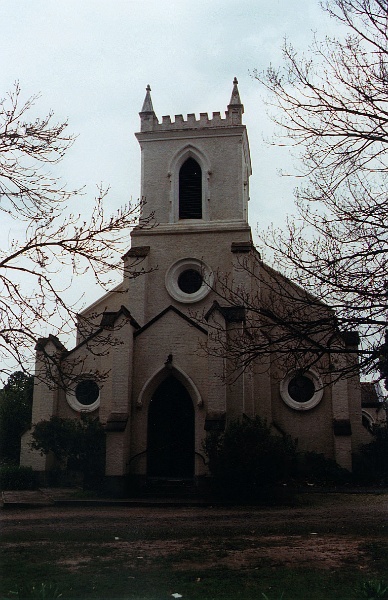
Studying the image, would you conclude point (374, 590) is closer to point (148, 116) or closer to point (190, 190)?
point (190, 190)

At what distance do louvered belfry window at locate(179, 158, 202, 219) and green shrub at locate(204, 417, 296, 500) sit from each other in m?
11.3

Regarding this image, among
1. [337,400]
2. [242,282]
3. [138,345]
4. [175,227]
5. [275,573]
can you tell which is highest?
[175,227]

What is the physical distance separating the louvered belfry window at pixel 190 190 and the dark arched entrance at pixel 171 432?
8.14 m

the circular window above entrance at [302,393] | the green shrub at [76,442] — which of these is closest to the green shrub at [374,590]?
the green shrub at [76,442]

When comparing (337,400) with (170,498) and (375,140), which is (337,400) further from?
(375,140)

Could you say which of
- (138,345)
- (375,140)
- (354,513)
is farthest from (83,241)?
(138,345)

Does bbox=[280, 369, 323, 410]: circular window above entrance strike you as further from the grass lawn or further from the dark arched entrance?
the grass lawn

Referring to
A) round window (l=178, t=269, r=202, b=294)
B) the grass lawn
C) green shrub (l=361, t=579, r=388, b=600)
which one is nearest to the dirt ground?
the grass lawn

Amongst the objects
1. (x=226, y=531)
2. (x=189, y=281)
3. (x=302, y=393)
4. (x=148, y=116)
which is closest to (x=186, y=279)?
(x=189, y=281)

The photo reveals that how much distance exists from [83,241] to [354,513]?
9.28 meters

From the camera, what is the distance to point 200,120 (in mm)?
27281

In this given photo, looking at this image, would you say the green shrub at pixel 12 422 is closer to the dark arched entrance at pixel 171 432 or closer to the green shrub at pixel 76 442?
the green shrub at pixel 76 442

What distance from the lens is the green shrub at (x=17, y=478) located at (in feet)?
69.2

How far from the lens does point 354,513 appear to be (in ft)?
47.3
